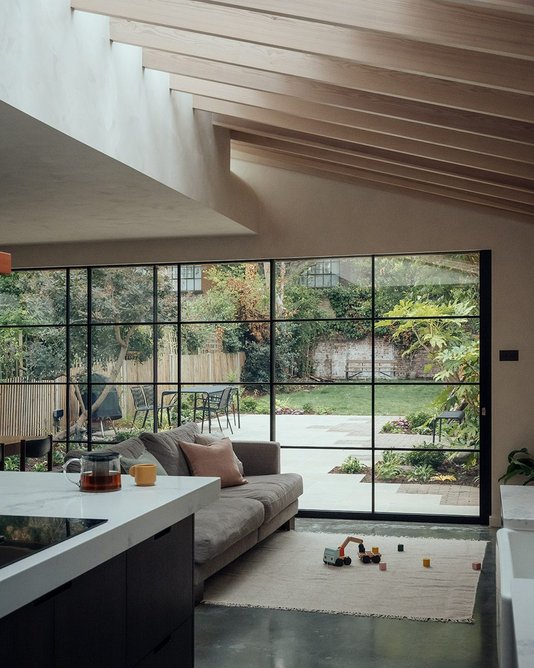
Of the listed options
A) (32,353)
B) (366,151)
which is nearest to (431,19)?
(366,151)

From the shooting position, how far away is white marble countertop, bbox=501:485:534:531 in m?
Result: 3.79

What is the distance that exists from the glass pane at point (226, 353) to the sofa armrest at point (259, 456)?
2.56 feet

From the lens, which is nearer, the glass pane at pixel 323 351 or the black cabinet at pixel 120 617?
the black cabinet at pixel 120 617

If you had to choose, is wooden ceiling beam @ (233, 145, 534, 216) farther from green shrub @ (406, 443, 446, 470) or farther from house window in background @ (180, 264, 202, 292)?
green shrub @ (406, 443, 446, 470)

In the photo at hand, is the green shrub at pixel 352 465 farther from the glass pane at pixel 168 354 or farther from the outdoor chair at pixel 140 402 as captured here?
the outdoor chair at pixel 140 402

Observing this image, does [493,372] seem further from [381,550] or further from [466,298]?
[381,550]

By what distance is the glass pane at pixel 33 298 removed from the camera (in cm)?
821

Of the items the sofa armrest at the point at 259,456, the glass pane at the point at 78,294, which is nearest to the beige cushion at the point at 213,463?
the sofa armrest at the point at 259,456

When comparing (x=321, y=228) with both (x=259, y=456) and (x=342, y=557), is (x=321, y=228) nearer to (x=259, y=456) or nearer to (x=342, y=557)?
(x=259, y=456)

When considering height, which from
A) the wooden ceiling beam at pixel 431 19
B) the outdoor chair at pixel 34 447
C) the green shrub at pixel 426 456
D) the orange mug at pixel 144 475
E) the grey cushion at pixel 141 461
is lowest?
the green shrub at pixel 426 456

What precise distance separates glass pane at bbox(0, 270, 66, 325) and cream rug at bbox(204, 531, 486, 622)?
10.4ft

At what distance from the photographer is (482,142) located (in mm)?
4828

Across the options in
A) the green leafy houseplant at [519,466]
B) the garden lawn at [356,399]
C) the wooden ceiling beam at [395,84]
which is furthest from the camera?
the garden lawn at [356,399]

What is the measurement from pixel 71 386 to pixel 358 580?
12.5ft
